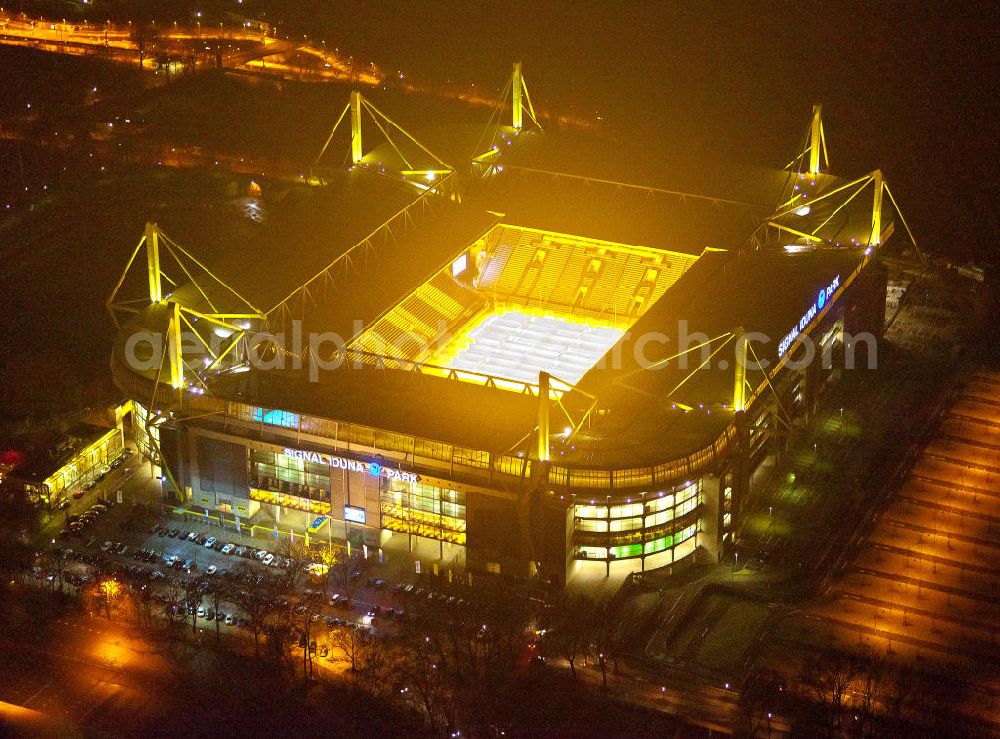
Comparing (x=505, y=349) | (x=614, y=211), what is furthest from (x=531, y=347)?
(x=614, y=211)

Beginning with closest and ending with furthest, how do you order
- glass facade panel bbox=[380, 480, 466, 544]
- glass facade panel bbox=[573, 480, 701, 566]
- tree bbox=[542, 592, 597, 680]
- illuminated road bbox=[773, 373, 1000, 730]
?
1. tree bbox=[542, 592, 597, 680]
2. illuminated road bbox=[773, 373, 1000, 730]
3. glass facade panel bbox=[573, 480, 701, 566]
4. glass facade panel bbox=[380, 480, 466, 544]

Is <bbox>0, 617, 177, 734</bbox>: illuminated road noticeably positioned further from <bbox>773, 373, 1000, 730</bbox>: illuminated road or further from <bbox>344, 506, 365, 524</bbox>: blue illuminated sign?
<bbox>773, 373, 1000, 730</bbox>: illuminated road

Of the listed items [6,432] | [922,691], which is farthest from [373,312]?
[922,691]

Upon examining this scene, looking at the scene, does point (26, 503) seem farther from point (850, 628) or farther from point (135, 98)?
point (135, 98)

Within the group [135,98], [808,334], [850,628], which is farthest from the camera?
[135,98]

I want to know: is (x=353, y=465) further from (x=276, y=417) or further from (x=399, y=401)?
(x=276, y=417)

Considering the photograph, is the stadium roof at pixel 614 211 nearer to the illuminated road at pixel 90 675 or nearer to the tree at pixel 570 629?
the tree at pixel 570 629

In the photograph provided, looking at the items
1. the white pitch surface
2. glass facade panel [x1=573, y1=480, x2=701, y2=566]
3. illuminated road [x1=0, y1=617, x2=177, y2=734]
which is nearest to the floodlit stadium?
glass facade panel [x1=573, y1=480, x2=701, y2=566]
